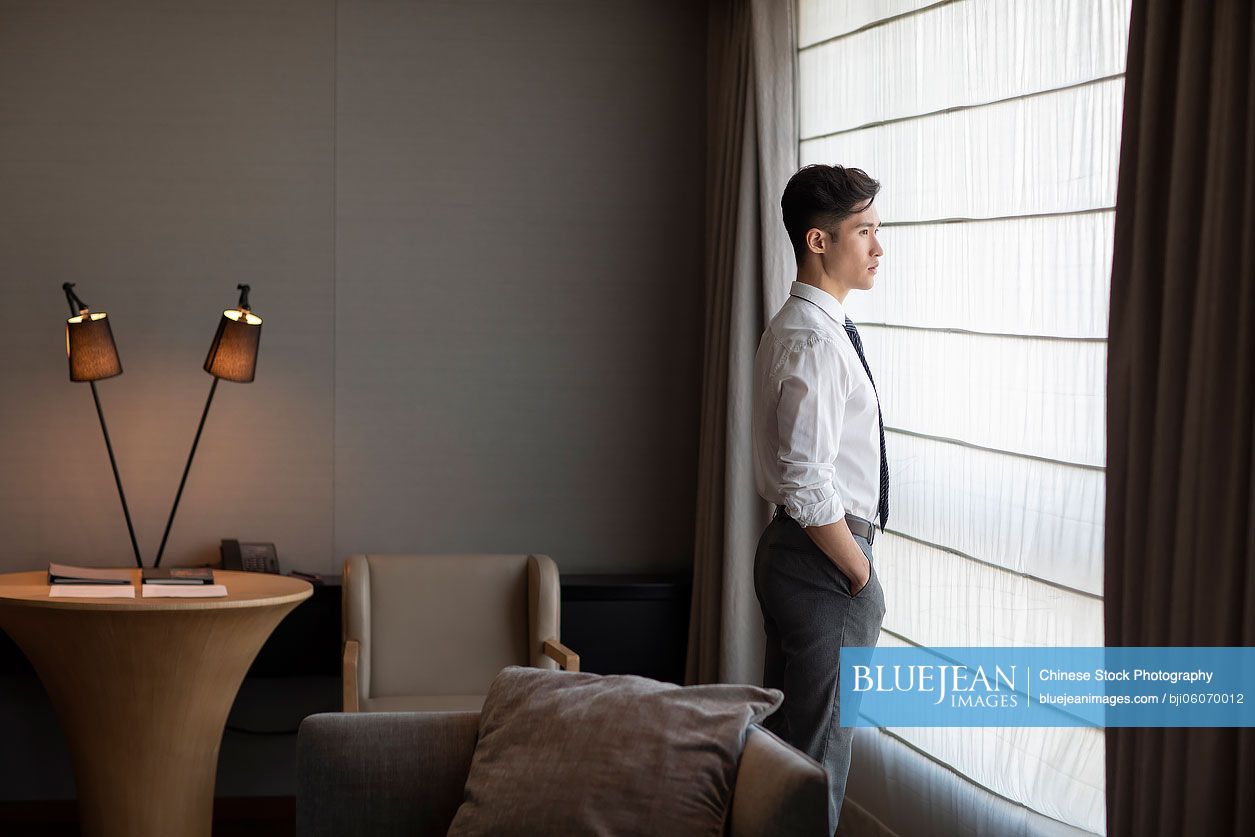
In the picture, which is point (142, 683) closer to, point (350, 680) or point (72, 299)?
point (350, 680)

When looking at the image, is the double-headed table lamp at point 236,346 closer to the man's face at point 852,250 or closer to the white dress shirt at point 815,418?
the white dress shirt at point 815,418

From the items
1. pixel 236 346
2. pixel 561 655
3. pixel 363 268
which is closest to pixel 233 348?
pixel 236 346

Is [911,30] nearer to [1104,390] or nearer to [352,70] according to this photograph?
[1104,390]

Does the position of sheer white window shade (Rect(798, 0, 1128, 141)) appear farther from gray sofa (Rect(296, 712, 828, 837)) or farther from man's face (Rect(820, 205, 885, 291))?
gray sofa (Rect(296, 712, 828, 837))

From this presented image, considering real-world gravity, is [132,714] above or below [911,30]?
below

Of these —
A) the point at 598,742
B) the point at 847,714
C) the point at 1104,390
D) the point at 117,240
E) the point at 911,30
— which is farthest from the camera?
the point at 117,240

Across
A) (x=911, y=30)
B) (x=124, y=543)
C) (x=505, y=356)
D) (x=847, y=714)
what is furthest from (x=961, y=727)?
(x=124, y=543)

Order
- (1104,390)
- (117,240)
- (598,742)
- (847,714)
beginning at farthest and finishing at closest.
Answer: (117,240)
(847,714)
(1104,390)
(598,742)

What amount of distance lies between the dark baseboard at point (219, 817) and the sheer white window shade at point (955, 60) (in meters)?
2.75

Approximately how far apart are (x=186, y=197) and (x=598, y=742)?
8.96ft

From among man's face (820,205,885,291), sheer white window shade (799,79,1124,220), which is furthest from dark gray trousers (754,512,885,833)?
sheer white window shade (799,79,1124,220)

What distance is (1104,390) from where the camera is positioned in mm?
2209

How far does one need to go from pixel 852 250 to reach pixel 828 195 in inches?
5.0

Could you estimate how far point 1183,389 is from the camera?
1.91 meters
